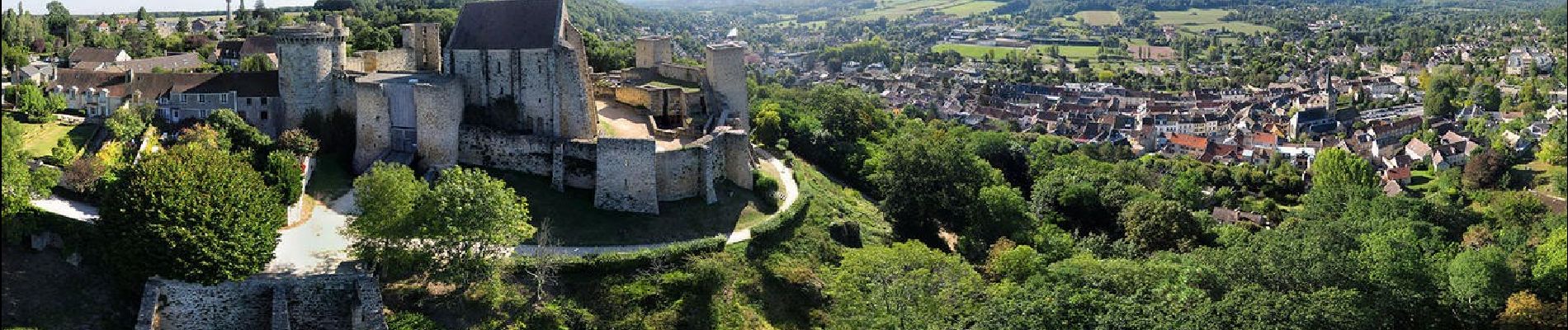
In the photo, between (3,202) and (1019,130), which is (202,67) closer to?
(3,202)

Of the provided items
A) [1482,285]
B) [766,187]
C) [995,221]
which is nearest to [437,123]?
[766,187]

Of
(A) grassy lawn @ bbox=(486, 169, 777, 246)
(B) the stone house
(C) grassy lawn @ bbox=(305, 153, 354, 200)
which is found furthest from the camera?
(B) the stone house

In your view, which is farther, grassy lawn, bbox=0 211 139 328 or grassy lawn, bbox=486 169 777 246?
grassy lawn, bbox=486 169 777 246

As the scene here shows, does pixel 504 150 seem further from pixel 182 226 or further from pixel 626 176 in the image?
pixel 182 226

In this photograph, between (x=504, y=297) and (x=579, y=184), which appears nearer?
(x=504, y=297)

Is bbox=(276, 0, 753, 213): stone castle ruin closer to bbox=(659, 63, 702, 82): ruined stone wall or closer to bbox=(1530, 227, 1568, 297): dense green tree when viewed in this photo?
bbox=(659, 63, 702, 82): ruined stone wall

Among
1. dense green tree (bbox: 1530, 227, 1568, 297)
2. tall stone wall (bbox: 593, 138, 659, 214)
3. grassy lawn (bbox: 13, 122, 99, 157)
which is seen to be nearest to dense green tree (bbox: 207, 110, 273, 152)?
grassy lawn (bbox: 13, 122, 99, 157)

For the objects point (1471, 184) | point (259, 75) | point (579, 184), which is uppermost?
point (259, 75)

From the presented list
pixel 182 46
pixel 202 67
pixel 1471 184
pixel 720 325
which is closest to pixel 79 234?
pixel 720 325
